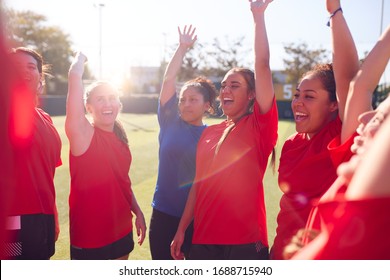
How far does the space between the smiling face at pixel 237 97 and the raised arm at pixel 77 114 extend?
1.04 metres

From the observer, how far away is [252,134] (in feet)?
7.88

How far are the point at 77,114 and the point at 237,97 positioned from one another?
3.76 ft

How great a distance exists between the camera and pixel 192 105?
3418mm

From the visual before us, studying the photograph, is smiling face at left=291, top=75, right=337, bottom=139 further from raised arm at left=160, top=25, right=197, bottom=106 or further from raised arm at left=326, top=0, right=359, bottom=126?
raised arm at left=160, top=25, right=197, bottom=106

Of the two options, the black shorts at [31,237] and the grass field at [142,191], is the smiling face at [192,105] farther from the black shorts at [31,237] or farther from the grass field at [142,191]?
the black shorts at [31,237]

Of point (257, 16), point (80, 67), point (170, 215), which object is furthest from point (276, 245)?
point (80, 67)

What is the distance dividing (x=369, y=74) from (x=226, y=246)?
4.58ft

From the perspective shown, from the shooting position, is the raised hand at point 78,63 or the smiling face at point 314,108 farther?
the raised hand at point 78,63

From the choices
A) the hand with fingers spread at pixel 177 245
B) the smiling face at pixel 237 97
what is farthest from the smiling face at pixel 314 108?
the hand with fingers spread at pixel 177 245

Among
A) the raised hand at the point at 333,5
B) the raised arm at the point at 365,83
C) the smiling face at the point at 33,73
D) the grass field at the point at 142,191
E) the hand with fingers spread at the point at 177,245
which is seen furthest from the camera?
the grass field at the point at 142,191

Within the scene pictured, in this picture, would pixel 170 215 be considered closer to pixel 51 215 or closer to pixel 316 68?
pixel 51 215

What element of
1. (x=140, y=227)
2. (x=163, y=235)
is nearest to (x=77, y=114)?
(x=140, y=227)

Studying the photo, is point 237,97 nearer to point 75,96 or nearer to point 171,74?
point 171,74

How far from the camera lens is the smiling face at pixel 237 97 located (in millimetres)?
2641
